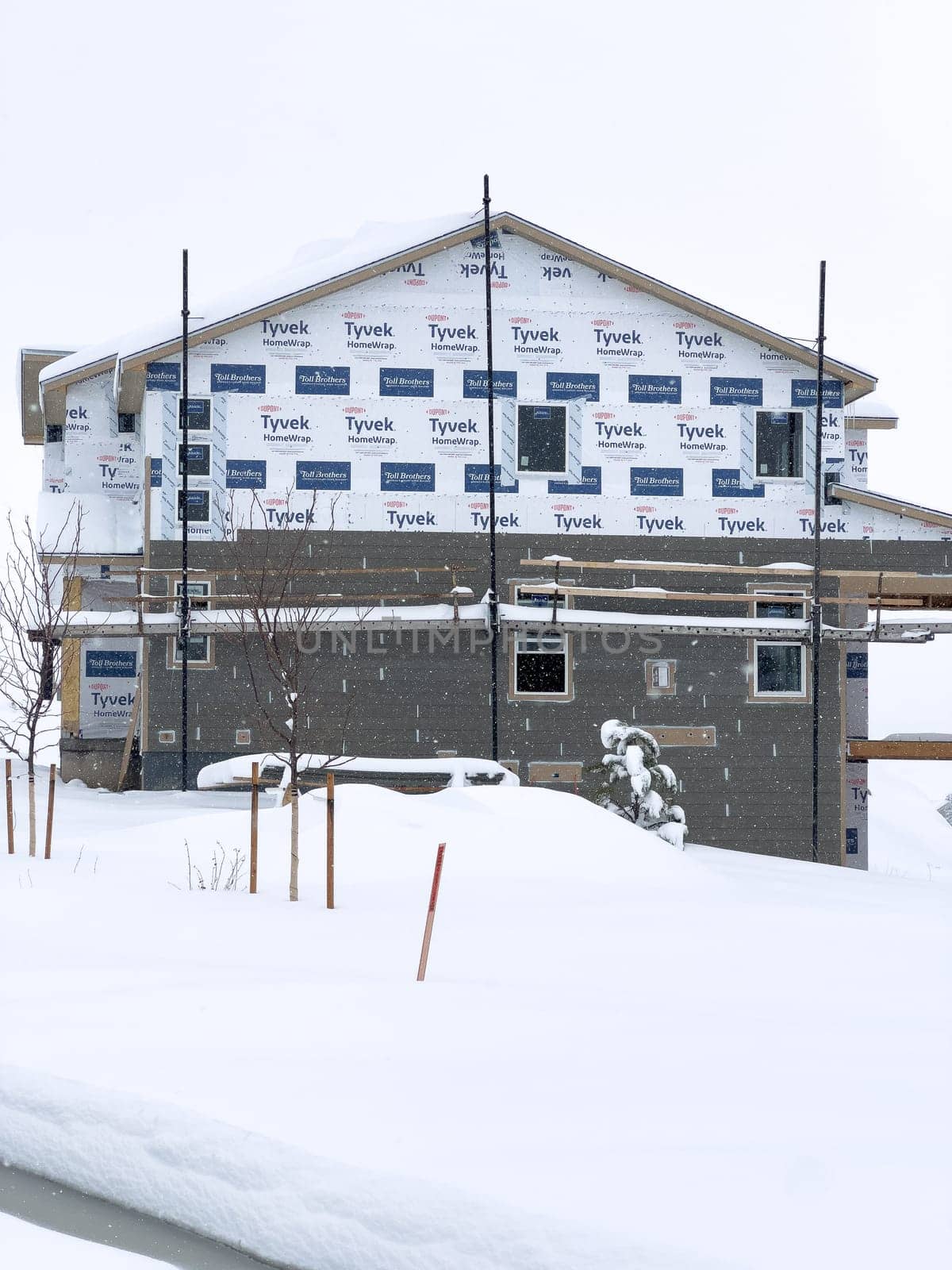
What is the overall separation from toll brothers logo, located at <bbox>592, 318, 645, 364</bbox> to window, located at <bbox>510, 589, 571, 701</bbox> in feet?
14.0

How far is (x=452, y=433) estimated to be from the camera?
20203 mm

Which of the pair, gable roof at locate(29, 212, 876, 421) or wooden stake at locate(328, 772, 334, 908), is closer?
wooden stake at locate(328, 772, 334, 908)

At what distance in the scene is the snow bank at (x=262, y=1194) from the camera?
169 inches

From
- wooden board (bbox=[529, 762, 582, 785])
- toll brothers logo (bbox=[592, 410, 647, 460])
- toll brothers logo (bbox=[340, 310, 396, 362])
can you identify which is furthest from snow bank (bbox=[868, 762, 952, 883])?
toll brothers logo (bbox=[340, 310, 396, 362])

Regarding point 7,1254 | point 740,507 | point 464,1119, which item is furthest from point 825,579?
point 7,1254

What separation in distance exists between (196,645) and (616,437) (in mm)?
7831

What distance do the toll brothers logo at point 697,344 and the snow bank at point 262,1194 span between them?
695 inches

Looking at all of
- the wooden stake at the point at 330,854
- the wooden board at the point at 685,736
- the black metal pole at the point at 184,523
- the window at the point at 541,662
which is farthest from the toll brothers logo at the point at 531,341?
the wooden stake at the point at 330,854

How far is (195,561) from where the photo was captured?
19.5 meters

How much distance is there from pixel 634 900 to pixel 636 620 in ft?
29.8

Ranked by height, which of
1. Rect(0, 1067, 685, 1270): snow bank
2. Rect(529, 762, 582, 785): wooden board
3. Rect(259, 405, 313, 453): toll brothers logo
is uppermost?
Rect(259, 405, 313, 453): toll brothers logo

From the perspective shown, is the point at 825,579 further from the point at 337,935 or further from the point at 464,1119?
the point at 464,1119

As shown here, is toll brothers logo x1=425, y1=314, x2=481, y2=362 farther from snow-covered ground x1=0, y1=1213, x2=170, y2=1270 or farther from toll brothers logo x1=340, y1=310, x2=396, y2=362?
snow-covered ground x1=0, y1=1213, x2=170, y2=1270

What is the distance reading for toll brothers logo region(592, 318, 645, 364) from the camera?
67.4 ft
